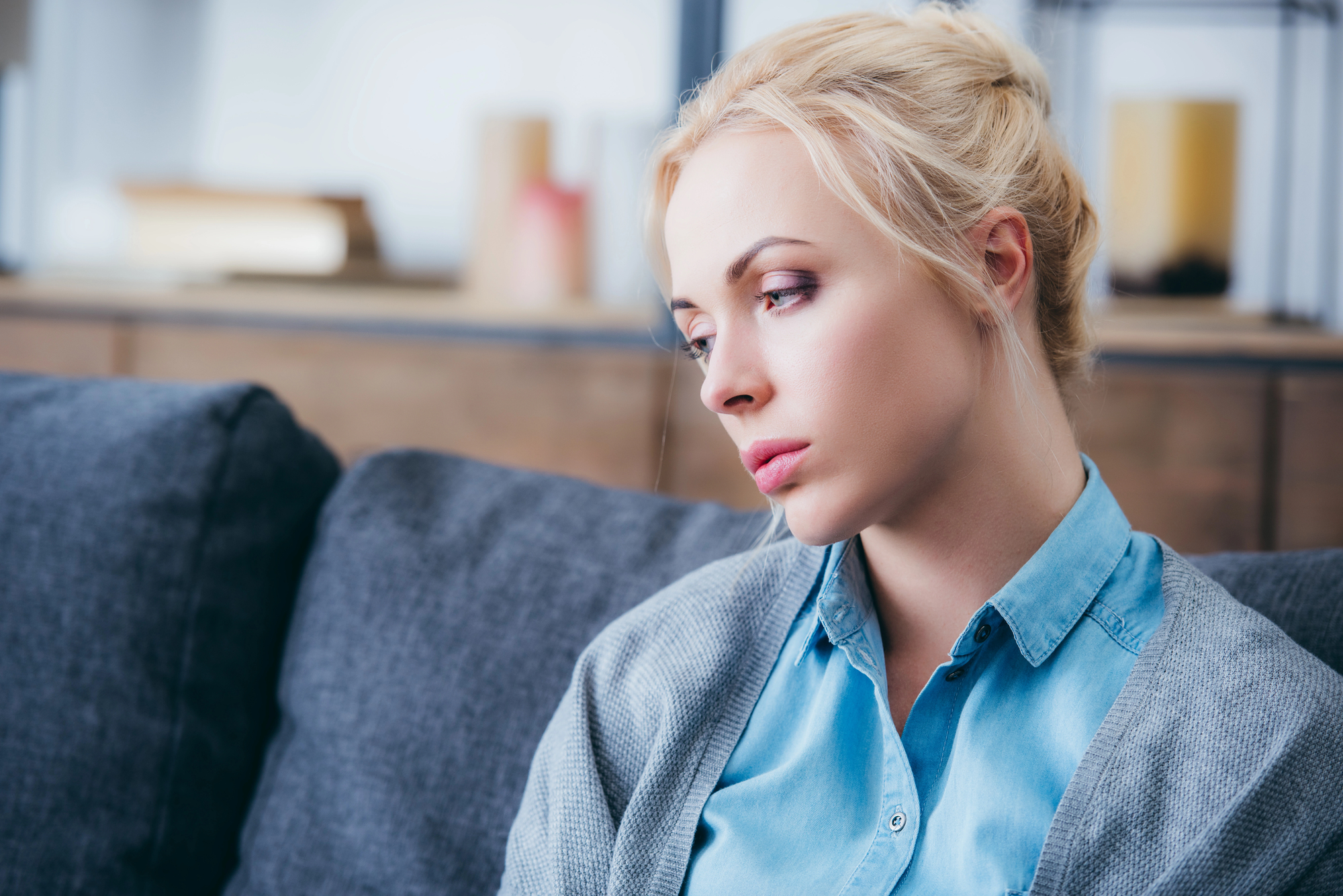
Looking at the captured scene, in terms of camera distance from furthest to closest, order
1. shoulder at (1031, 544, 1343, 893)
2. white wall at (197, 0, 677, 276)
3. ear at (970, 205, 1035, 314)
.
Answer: white wall at (197, 0, 677, 276)
ear at (970, 205, 1035, 314)
shoulder at (1031, 544, 1343, 893)

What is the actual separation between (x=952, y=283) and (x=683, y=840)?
0.43m

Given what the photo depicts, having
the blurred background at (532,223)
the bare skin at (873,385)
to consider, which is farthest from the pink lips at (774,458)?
the blurred background at (532,223)

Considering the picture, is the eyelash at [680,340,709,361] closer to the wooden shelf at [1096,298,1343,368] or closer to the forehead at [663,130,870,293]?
the forehead at [663,130,870,293]

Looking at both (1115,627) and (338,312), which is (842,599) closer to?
(1115,627)

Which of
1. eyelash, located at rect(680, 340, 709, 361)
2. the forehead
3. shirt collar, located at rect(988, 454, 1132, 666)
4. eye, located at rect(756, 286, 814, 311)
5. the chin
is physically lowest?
shirt collar, located at rect(988, 454, 1132, 666)

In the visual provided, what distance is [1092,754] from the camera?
629 millimetres

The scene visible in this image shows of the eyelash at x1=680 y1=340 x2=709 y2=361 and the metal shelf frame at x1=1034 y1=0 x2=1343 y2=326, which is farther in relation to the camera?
the metal shelf frame at x1=1034 y1=0 x2=1343 y2=326

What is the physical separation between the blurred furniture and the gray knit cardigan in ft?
2.04

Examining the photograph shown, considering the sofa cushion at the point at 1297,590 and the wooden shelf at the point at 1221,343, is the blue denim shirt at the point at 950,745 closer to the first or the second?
the sofa cushion at the point at 1297,590

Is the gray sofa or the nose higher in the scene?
the nose

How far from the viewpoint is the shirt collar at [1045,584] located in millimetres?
688

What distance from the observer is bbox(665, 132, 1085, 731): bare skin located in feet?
2.20

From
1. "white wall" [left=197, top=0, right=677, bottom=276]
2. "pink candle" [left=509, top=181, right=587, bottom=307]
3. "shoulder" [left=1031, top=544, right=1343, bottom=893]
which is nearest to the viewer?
"shoulder" [left=1031, top=544, right=1343, bottom=893]

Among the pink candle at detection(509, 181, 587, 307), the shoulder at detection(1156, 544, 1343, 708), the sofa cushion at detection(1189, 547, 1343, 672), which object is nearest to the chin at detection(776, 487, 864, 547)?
the shoulder at detection(1156, 544, 1343, 708)
